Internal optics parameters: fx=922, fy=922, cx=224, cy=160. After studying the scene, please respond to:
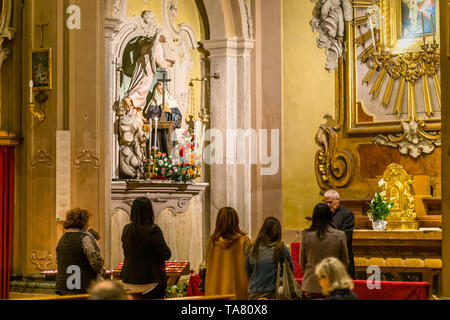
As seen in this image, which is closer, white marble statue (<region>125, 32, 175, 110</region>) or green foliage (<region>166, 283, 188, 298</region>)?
green foliage (<region>166, 283, 188, 298</region>)

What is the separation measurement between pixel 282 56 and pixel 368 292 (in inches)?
261

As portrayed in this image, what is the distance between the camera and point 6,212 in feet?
35.9

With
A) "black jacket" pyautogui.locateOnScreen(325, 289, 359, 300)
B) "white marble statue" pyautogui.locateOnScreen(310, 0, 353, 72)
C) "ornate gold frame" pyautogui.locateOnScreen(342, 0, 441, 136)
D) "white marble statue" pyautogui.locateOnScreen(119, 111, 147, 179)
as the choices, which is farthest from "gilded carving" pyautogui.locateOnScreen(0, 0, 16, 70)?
"black jacket" pyautogui.locateOnScreen(325, 289, 359, 300)

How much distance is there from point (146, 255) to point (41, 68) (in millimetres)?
4094

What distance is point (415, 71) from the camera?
13391mm

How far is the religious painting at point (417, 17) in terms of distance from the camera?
1323cm

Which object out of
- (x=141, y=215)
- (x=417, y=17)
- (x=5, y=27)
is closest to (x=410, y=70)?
(x=417, y=17)

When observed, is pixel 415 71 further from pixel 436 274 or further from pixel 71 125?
pixel 71 125

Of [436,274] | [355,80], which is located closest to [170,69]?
[355,80]

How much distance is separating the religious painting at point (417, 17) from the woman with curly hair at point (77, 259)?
7.21 meters

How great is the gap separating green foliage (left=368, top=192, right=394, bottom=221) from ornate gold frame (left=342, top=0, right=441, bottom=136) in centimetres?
139

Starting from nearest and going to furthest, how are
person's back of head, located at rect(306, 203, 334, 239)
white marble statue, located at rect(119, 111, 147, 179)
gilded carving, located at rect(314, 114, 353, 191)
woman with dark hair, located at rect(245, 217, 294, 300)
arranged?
woman with dark hair, located at rect(245, 217, 294, 300) < person's back of head, located at rect(306, 203, 334, 239) < white marble statue, located at rect(119, 111, 147, 179) < gilded carving, located at rect(314, 114, 353, 191)

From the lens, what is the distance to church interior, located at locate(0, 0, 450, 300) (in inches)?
428

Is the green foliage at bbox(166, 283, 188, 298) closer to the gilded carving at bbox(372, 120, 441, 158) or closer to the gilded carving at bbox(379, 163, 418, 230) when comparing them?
the gilded carving at bbox(379, 163, 418, 230)
